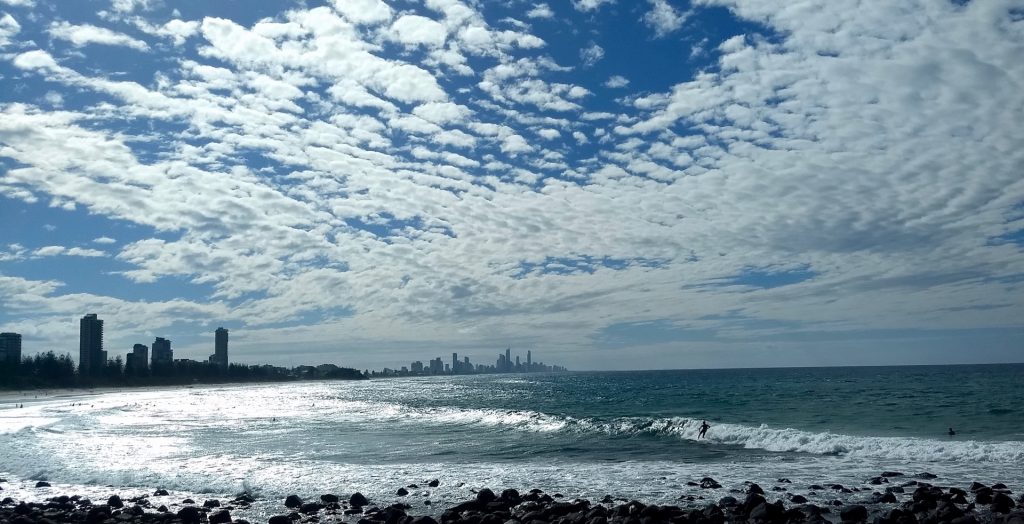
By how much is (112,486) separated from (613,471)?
1592 cm

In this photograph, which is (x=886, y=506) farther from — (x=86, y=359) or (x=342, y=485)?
(x=86, y=359)

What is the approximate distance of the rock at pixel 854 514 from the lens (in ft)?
55.6

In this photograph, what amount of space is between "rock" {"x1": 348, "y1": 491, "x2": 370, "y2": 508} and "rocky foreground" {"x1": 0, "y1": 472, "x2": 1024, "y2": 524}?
33 mm

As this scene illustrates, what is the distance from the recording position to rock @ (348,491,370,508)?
64.5 ft

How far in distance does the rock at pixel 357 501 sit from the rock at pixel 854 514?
11.6 m

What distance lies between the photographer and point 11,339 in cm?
19275

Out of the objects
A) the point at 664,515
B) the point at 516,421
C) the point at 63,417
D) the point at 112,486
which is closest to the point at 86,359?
the point at 63,417

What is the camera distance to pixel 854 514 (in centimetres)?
1703

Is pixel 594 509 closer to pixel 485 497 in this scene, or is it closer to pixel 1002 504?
pixel 485 497

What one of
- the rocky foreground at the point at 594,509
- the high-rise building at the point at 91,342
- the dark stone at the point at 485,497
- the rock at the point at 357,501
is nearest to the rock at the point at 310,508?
the rocky foreground at the point at 594,509

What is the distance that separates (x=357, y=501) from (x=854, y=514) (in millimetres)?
12051

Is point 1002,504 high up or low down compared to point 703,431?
up

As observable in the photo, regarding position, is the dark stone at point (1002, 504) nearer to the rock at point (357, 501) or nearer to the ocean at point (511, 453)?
the ocean at point (511, 453)

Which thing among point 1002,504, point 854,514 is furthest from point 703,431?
point 854,514
